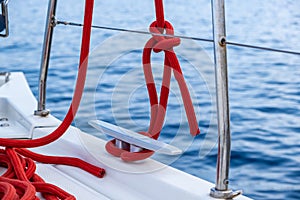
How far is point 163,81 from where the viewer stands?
4.18 ft

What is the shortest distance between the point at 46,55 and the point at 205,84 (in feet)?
1.47

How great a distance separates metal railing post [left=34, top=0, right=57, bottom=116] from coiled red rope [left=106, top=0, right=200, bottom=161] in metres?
0.34

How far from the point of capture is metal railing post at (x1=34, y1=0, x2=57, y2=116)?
1561 millimetres

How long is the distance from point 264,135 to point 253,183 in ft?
2.60

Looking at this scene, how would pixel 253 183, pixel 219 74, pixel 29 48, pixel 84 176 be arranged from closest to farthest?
pixel 219 74 < pixel 84 176 < pixel 253 183 < pixel 29 48

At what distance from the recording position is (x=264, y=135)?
12.6ft

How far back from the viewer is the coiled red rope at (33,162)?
3.85ft

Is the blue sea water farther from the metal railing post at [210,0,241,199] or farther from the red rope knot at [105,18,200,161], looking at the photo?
the metal railing post at [210,0,241,199]

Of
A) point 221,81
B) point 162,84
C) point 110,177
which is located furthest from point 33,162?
point 221,81

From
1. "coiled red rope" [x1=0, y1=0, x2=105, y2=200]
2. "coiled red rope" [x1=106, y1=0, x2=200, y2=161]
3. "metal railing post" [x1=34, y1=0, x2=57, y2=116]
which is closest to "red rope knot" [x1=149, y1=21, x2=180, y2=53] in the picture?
"coiled red rope" [x1=106, y1=0, x2=200, y2=161]

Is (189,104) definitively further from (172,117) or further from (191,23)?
(191,23)

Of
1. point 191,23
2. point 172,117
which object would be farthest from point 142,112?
point 191,23

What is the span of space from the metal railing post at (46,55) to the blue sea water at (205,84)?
0.18 meters

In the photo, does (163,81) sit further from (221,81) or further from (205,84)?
(221,81)
